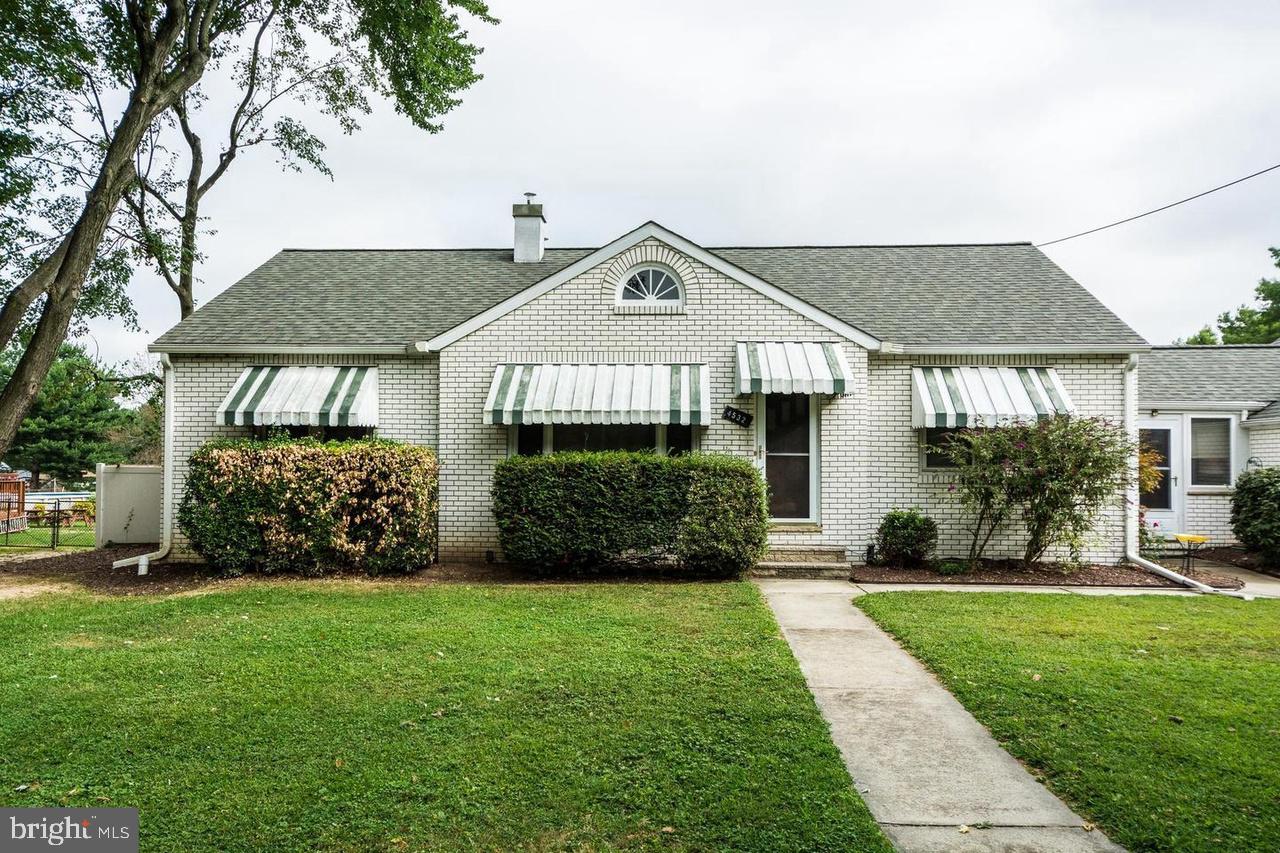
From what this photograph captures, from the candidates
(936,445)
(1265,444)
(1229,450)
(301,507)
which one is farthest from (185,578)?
(1265,444)

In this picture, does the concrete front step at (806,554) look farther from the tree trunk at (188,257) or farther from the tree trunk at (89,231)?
the tree trunk at (188,257)

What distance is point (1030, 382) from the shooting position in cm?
1181

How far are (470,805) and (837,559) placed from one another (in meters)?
8.78

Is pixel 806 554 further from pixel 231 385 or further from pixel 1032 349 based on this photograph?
pixel 231 385

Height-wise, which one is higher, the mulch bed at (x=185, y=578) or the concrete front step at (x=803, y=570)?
the concrete front step at (x=803, y=570)

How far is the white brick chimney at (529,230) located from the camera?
15649 mm

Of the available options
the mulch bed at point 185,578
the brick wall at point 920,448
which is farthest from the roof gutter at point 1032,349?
the mulch bed at point 185,578

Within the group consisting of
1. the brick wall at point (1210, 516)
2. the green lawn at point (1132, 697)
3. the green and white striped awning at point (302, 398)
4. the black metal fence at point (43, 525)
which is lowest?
the black metal fence at point (43, 525)

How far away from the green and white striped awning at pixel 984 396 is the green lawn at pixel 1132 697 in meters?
3.19

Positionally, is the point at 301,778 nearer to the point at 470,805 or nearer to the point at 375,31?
the point at 470,805

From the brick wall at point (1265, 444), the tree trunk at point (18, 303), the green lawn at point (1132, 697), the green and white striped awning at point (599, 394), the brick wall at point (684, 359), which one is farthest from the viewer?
the brick wall at point (1265, 444)

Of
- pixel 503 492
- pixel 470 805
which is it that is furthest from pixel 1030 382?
pixel 470 805

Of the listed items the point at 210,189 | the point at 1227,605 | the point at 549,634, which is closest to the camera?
the point at 549,634

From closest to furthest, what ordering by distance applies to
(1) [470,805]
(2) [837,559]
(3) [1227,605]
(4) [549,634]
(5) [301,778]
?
(1) [470,805]
(5) [301,778]
(4) [549,634]
(3) [1227,605]
(2) [837,559]
